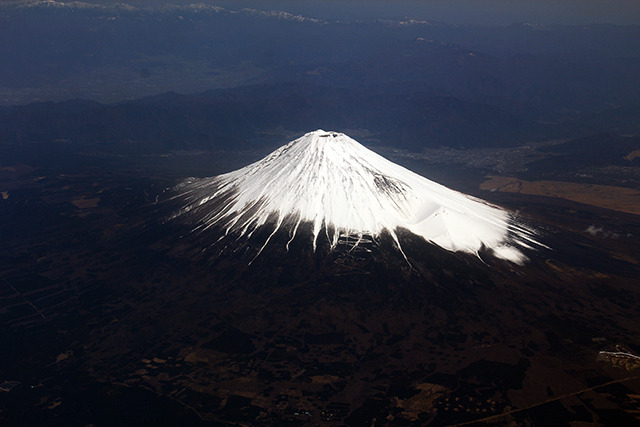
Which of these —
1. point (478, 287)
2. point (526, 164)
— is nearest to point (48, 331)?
point (478, 287)

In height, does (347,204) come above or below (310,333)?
above

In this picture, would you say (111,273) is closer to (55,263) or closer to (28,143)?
(55,263)

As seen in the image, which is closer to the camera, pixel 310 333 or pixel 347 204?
pixel 310 333

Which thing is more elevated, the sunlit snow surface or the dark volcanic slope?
the sunlit snow surface

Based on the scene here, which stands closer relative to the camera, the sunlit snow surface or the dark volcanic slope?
the dark volcanic slope
